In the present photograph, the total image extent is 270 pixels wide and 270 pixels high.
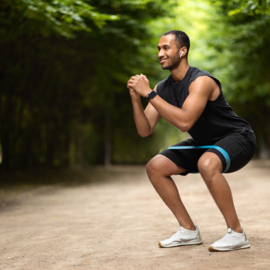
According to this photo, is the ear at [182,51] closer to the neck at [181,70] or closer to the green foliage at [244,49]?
the neck at [181,70]

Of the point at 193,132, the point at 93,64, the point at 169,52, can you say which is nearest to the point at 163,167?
the point at 193,132

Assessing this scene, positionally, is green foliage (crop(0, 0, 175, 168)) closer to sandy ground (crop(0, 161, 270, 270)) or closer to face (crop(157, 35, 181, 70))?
sandy ground (crop(0, 161, 270, 270))

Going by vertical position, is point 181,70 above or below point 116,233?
above

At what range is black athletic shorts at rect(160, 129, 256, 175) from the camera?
12.2ft

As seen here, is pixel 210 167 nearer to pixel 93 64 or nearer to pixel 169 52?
pixel 169 52

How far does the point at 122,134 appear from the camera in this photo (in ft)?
79.5

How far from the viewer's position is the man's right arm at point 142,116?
3865 millimetres

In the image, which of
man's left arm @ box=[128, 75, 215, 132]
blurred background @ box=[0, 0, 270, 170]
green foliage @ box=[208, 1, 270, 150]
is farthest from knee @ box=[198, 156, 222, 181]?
blurred background @ box=[0, 0, 270, 170]

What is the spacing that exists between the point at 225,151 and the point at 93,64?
13520 millimetres

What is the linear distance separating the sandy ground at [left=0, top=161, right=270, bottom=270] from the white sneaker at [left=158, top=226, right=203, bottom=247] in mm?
74

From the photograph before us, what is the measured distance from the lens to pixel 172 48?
3.89 meters

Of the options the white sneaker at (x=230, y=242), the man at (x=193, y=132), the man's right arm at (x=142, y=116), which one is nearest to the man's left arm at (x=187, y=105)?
the man at (x=193, y=132)

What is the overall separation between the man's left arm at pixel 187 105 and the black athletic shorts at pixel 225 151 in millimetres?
386

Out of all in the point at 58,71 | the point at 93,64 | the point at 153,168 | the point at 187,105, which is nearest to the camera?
the point at 187,105
